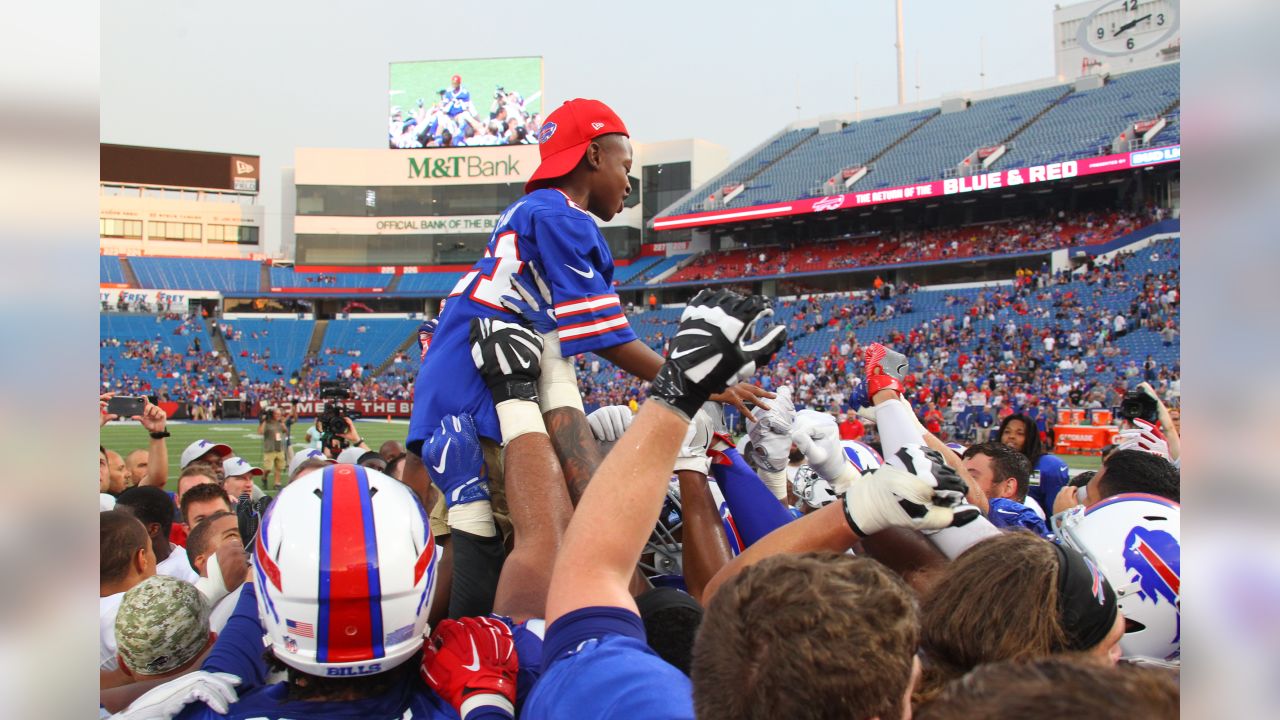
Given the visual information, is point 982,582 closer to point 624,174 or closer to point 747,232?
point 624,174

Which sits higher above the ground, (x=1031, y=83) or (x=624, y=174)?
(x=1031, y=83)

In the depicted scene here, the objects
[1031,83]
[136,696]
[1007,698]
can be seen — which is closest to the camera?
[1007,698]

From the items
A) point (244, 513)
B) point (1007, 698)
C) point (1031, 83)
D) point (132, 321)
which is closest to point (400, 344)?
point (132, 321)

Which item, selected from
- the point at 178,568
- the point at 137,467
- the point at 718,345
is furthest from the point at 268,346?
the point at 718,345

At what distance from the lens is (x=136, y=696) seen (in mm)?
2098

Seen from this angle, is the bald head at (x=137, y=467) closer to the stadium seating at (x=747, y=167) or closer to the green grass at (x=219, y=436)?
the green grass at (x=219, y=436)

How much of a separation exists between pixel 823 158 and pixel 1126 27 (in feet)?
49.8

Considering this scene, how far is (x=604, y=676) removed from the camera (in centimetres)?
136

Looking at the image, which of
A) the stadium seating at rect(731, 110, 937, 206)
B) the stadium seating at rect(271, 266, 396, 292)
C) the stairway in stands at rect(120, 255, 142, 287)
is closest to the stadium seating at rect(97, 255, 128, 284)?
the stairway in stands at rect(120, 255, 142, 287)

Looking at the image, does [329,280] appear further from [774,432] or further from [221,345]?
[774,432]

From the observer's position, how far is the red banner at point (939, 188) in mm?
32656

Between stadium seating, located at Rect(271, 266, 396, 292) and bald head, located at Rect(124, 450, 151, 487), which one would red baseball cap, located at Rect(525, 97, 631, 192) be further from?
stadium seating, located at Rect(271, 266, 396, 292)

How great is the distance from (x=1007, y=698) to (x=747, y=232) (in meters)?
47.2

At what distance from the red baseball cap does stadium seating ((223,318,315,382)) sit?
46710 mm
